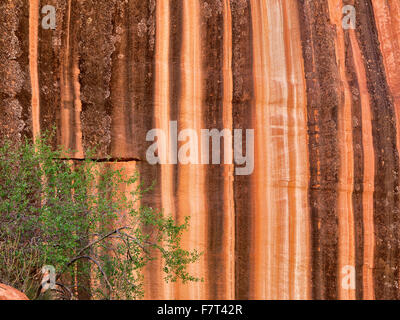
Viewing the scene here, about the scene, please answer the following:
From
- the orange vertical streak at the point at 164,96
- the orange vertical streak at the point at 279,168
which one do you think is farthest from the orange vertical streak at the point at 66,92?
the orange vertical streak at the point at 279,168

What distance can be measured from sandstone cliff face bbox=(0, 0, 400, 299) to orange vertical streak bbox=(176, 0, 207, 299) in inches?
0.5

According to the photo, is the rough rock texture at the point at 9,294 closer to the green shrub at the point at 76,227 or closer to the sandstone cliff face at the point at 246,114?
the green shrub at the point at 76,227

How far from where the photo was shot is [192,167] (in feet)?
16.1

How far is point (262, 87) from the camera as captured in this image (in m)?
4.92

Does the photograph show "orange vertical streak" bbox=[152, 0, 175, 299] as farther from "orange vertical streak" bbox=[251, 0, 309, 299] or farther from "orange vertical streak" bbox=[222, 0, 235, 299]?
"orange vertical streak" bbox=[251, 0, 309, 299]

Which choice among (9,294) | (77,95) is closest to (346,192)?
(77,95)

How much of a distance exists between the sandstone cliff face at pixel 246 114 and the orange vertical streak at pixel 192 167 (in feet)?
0.04

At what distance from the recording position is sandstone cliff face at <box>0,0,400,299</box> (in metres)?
4.80

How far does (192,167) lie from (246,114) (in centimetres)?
98

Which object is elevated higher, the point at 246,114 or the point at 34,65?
the point at 34,65

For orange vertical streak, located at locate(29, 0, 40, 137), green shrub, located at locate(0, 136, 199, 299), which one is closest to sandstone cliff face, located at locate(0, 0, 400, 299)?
orange vertical streak, located at locate(29, 0, 40, 137)

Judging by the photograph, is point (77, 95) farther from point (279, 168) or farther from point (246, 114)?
point (279, 168)
